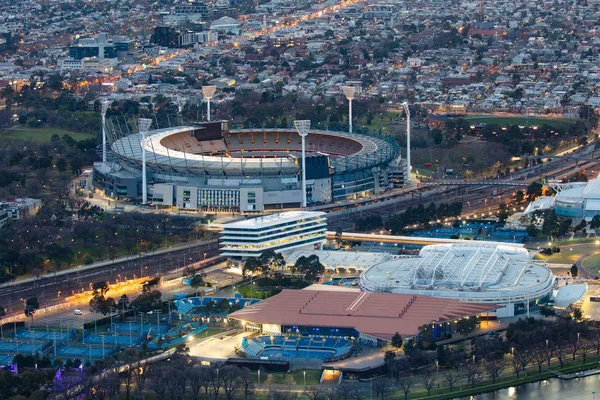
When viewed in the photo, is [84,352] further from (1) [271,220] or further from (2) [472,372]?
(1) [271,220]

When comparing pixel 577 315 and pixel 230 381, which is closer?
pixel 230 381

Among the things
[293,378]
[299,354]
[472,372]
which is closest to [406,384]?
[472,372]

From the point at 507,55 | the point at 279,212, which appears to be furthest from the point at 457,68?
the point at 279,212

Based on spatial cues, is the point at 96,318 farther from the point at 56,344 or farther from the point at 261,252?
the point at 261,252

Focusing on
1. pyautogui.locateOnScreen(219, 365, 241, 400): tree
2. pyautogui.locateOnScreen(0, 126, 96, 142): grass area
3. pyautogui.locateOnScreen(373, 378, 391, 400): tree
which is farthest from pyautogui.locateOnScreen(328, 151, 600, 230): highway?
pyautogui.locateOnScreen(0, 126, 96, 142): grass area

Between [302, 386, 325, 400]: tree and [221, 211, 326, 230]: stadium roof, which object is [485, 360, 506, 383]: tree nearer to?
[302, 386, 325, 400]: tree

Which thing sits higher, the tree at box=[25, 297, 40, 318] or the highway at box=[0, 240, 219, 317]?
the tree at box=[25, 297, 40, 318]
